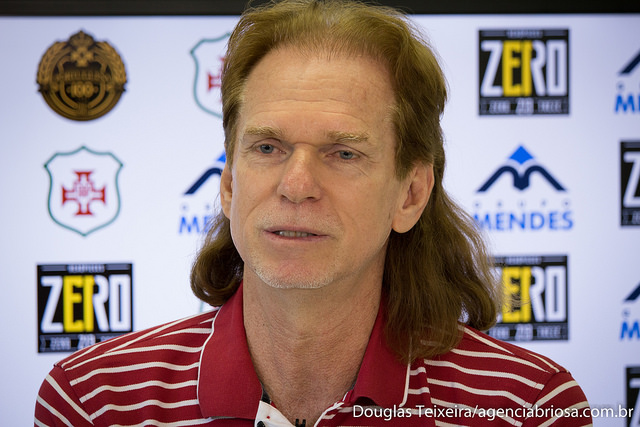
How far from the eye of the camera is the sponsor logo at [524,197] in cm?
252

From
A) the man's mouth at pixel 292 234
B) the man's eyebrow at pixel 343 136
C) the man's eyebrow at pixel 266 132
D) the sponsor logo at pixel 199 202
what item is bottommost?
the man's mouth at pixel 292 234

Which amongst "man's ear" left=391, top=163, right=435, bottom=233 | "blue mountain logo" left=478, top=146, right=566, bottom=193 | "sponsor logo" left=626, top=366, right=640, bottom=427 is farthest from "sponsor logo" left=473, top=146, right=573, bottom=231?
"man's ear" left=391, top=163, right=435, bottom=233

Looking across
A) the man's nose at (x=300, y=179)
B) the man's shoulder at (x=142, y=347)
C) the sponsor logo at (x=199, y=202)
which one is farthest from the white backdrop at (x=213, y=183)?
the man's nose at (x=300, y=179)

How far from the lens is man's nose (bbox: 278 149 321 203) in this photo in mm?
1408

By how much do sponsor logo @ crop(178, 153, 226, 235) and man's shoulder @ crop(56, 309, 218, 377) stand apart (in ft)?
2.47

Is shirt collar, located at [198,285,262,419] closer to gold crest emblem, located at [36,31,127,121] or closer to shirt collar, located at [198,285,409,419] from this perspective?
shirt collar, located at [198,285,409,419]

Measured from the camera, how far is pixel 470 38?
252 centimetres

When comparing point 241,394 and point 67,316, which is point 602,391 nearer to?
point 241,394

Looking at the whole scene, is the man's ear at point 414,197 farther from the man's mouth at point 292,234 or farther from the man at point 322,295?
the man's mouth at point 292,234

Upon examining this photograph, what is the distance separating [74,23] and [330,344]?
1.56m

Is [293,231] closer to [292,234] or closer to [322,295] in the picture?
[292,234]

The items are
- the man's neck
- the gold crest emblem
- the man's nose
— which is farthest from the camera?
the gold crest emblem

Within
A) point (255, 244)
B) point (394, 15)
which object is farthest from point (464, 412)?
point (394, 15)

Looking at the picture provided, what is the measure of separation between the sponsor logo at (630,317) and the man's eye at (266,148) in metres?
1.72
